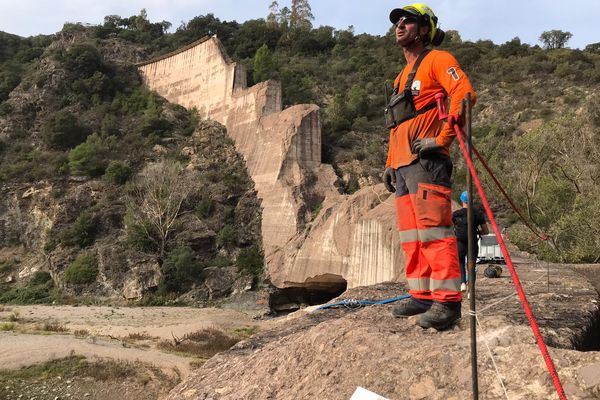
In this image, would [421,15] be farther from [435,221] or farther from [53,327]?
[53,327]

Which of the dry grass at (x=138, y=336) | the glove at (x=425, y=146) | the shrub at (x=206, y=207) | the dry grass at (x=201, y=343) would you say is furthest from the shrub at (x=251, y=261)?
the glove at (x=425, y=146)

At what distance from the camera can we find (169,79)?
130 ft

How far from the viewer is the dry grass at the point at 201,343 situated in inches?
549

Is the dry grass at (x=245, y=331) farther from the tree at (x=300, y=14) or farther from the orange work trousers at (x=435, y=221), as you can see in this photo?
the tree at (x=300, y=14)

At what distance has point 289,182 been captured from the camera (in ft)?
82.1

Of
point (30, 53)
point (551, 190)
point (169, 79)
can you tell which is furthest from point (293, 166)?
point (30, 53)

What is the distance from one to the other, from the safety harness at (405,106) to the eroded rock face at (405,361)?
1.46m

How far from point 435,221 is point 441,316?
0.61m

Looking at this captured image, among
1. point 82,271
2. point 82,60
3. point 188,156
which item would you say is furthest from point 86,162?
point 82,60

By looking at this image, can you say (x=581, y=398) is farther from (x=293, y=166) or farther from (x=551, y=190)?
(x=293, y=166)

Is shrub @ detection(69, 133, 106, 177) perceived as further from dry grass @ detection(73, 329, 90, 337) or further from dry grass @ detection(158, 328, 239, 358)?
dry grass @ detection(158, 328, 239, 358)

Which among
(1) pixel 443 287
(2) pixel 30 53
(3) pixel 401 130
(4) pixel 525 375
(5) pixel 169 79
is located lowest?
(4) pixel 525 375

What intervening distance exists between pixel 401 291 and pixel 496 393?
3.39 metres

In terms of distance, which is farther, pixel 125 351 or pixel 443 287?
pixel 125 351
